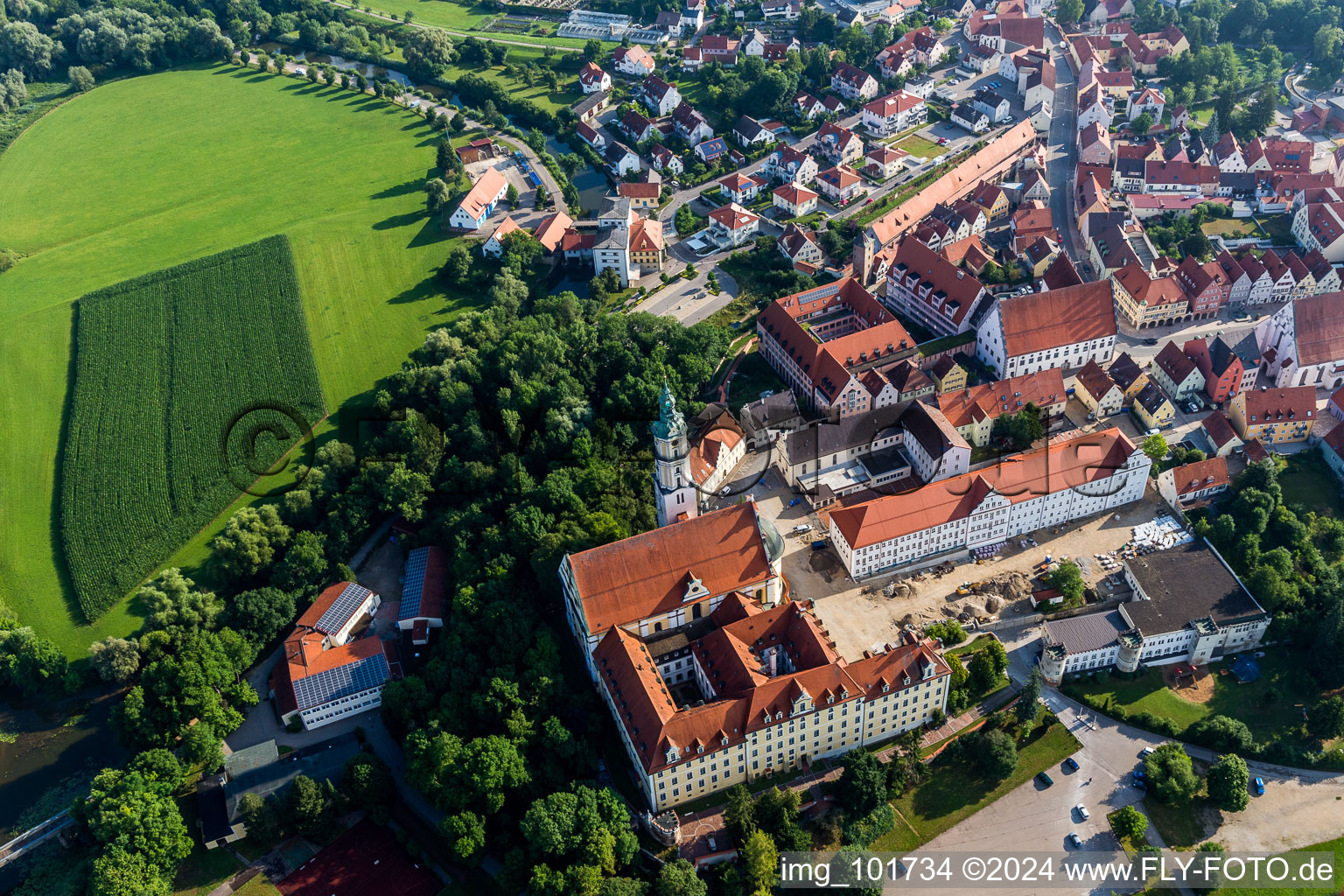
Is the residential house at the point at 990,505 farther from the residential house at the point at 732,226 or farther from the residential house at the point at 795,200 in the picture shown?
the residential house at the point at 795,200

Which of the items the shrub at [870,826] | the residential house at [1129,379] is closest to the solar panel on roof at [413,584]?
the shrub at [870,826]

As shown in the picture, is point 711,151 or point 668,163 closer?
point 668,163

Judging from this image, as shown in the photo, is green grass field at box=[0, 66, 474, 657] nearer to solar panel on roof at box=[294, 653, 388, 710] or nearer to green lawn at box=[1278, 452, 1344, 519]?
solar panel on roof at box=[294, 653, 388, 710]

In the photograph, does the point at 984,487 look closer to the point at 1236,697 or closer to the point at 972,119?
the point at 1236,697

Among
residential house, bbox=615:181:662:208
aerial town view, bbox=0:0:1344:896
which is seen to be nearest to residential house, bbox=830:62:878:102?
aerial town view, bbox=0:0:1344:896

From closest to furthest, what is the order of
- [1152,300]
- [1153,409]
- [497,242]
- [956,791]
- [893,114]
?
1. [956,791]
2. [1153,409]
3. [1152,300]
4. [497,242]
5. [893,114]

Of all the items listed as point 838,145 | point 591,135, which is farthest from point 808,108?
point 591,135
